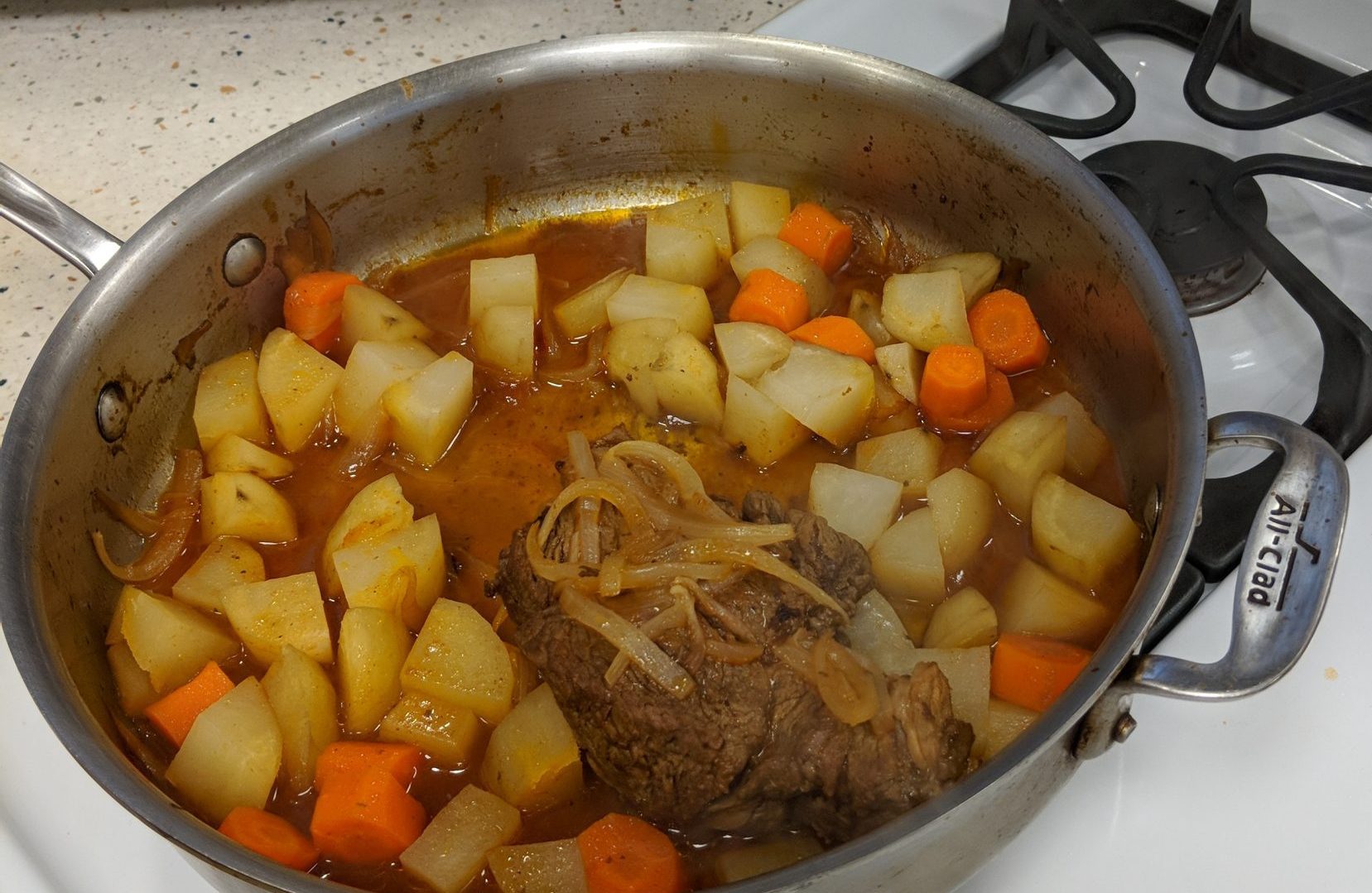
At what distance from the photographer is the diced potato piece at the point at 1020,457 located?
149cm

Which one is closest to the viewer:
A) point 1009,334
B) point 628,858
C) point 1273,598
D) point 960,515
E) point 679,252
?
point 1273,598

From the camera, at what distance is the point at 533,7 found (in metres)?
2.26

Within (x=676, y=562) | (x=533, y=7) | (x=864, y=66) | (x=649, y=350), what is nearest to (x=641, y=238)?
(x=649, y=350)

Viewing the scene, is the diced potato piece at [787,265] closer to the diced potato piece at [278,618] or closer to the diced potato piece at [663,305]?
the diced potato piece at [663,305]

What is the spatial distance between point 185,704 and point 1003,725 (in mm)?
985

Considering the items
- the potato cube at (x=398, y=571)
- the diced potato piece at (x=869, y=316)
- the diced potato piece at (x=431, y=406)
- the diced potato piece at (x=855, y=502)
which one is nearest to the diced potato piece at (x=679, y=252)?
the diced potato piece at (x=869, y=316)

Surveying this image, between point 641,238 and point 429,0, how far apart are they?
827 millimetres

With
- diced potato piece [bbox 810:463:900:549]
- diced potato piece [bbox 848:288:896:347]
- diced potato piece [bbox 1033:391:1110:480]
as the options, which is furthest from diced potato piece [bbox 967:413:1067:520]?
diced potato piece [bbox 848:288:896:347]

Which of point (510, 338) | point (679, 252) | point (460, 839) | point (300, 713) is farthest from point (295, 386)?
point (460, 839)

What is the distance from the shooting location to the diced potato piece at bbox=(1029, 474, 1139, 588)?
1.40 meters

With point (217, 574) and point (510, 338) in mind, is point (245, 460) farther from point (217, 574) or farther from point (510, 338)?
point (510, 338)

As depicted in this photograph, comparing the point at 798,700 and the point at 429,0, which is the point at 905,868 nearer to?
the point at 798,700

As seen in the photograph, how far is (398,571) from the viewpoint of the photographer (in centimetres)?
142

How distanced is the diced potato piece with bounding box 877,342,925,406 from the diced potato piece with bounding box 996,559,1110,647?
0.37m
